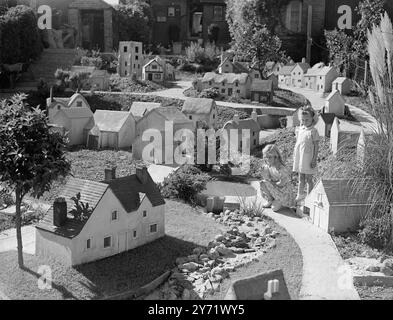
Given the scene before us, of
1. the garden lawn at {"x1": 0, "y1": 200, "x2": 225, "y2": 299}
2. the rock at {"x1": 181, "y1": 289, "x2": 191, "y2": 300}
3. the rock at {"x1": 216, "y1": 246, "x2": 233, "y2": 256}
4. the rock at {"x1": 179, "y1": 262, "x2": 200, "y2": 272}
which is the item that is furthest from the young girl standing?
the rock at {"x1": 181, "y1": 289, "x2": 191, "y2": 300}

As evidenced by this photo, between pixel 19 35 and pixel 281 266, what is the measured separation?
124 feet

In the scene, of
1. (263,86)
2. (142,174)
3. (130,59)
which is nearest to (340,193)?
(142,174)

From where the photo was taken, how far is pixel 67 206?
687 inches

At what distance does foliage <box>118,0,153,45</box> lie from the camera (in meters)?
56.9

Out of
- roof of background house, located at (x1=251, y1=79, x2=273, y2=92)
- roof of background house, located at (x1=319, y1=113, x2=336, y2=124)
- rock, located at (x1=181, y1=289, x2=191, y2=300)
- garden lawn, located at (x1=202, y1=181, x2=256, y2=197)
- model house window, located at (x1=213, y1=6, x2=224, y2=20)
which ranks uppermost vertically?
model house window, located at (x1=213, y1=6, x2=224, y2=20)

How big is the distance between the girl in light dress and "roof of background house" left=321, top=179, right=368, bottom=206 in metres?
2.39

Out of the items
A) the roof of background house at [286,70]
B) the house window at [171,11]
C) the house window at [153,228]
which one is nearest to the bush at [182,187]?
the house window at [153,228]

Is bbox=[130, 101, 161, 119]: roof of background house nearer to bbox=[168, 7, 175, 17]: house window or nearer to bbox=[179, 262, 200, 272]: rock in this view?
bbox=[179, 262, 200, 272]: rock

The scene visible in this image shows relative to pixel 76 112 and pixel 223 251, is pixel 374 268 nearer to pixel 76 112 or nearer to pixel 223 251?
pixel 223 251

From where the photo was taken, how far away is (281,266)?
16.2 m

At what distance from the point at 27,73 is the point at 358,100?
88.3ft

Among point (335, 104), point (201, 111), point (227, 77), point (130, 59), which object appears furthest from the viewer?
point (130, 59)

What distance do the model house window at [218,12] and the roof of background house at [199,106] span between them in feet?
96.6

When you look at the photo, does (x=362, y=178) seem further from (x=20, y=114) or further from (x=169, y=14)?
(x=169, y=14)
